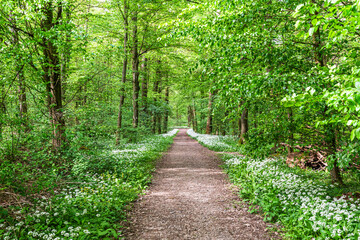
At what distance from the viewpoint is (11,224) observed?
3.72 m

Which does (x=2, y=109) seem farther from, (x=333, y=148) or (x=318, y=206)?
(x=333, y=148)

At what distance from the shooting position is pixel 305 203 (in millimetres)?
4680

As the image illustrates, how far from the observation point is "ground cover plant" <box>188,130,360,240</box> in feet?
12.2

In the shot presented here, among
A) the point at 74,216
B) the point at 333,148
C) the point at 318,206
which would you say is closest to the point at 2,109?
the point at 74,216

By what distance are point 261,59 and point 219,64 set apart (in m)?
1.08

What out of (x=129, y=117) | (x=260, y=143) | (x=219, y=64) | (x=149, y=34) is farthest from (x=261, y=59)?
(x=129, y=117)

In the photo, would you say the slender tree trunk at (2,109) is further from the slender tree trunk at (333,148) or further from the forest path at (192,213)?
the slender tree trunk at (333,148)

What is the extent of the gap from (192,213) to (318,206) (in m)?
2.74

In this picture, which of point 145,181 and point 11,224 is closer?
point 11,224

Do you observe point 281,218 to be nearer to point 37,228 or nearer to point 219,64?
point 219,64

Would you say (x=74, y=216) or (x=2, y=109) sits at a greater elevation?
(x=2, y=109)

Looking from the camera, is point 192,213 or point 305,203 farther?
point 192,213

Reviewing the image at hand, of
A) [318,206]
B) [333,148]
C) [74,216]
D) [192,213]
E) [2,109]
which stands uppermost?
[2,109]

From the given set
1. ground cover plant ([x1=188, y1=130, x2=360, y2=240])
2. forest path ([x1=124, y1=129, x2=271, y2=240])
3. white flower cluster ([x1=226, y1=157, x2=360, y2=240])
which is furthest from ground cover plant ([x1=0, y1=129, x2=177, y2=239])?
white flower cluster ([x1=226, y1=157, x2=360, y2=240])
